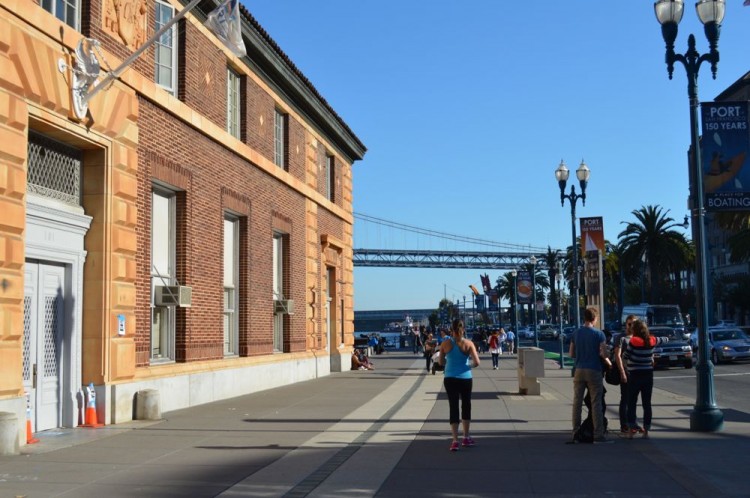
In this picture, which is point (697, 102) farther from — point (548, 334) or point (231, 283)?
point (548, 334)

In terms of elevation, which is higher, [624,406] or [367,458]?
[624,406]

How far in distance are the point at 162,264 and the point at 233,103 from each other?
20.2 feet

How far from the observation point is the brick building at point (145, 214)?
12.6 m

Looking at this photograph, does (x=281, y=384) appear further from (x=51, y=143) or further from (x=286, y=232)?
(x=51, y=143)

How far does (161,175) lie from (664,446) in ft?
34.2

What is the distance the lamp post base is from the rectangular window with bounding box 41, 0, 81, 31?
11.6 meters

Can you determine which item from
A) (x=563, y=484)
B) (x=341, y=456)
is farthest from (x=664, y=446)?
(x=341, y=456)

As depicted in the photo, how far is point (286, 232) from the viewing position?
26562 millimetres

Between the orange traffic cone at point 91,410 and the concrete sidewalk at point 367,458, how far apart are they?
449mm

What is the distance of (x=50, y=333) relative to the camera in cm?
1376

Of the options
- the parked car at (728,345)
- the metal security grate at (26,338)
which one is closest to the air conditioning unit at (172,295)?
the metal security grate at (26,338)

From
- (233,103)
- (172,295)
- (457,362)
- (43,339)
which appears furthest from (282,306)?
(457,362)

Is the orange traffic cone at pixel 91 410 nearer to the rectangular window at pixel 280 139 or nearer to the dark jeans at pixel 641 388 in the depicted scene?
the dark jeans at pixel 641 388

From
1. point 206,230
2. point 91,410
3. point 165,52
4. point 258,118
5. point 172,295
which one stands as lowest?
point 91,410
